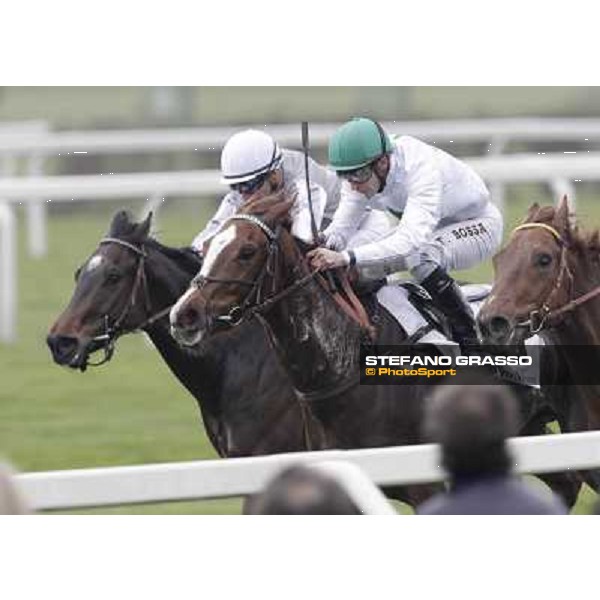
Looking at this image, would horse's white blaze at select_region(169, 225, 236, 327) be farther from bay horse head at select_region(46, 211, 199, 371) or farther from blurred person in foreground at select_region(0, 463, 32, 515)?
blurred person in foreground at select_region(0, 463, 32, 515)

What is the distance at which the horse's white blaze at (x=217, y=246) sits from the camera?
274 inches

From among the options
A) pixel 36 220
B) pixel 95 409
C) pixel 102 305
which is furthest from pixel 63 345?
pixel 36 220

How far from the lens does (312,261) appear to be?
705cm

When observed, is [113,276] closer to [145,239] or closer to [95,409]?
[145,239]

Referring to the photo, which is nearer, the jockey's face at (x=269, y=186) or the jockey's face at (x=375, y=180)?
the jockey's face at (x=375, y=180)

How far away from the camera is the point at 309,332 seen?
7.04 meters

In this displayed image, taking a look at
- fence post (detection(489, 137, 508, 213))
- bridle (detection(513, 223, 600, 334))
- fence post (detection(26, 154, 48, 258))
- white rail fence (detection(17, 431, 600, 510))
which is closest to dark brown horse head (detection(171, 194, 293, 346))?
bridle (detection(513, 223, 600, 334))

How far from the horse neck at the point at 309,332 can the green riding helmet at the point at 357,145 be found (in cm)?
33

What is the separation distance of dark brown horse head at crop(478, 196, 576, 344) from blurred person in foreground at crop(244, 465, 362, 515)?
115 inches

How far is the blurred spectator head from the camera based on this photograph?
414 cm

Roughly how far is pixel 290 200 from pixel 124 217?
0.79 m

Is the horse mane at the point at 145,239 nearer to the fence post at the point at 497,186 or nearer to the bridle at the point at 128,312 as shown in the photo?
the bridle at the point at 128,312

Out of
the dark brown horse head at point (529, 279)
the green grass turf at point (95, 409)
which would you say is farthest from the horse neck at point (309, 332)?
the green grass turf at point (95, 409)
